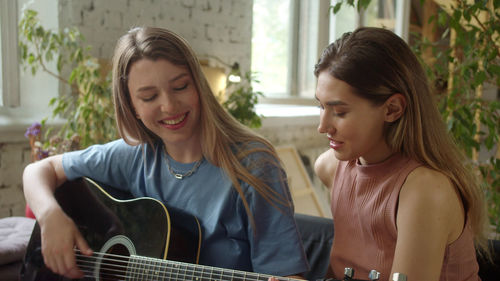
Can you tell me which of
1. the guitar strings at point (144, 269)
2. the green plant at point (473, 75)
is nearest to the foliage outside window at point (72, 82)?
the guitar strings at point (144, 269)

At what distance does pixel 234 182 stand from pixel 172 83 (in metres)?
0.30

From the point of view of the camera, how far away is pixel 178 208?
4.44 ft

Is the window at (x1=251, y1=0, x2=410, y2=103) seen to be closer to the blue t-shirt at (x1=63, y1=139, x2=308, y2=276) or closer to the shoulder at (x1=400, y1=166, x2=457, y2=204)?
the blue t-shirt at (x1=63, y1=139, x2=308, y2=276)

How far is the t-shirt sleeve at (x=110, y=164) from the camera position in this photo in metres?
1.51

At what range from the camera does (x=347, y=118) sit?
1165 millimetres

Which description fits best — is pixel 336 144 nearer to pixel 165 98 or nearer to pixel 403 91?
pixel 403 91

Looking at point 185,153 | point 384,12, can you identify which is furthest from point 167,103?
point 384,12

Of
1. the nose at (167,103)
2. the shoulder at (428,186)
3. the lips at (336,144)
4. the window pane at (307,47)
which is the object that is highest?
the window pane at (307,47)

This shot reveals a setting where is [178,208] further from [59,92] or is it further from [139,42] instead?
[59,92]

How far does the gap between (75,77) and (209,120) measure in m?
1.40

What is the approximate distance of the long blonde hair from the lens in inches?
49.1

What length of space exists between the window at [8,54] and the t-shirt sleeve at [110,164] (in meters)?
1.36

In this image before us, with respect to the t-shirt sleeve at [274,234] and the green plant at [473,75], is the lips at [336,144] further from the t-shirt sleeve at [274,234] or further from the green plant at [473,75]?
the green plant at [473,75]

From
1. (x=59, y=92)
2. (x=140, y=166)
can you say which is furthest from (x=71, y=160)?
(x=59, y=92)
